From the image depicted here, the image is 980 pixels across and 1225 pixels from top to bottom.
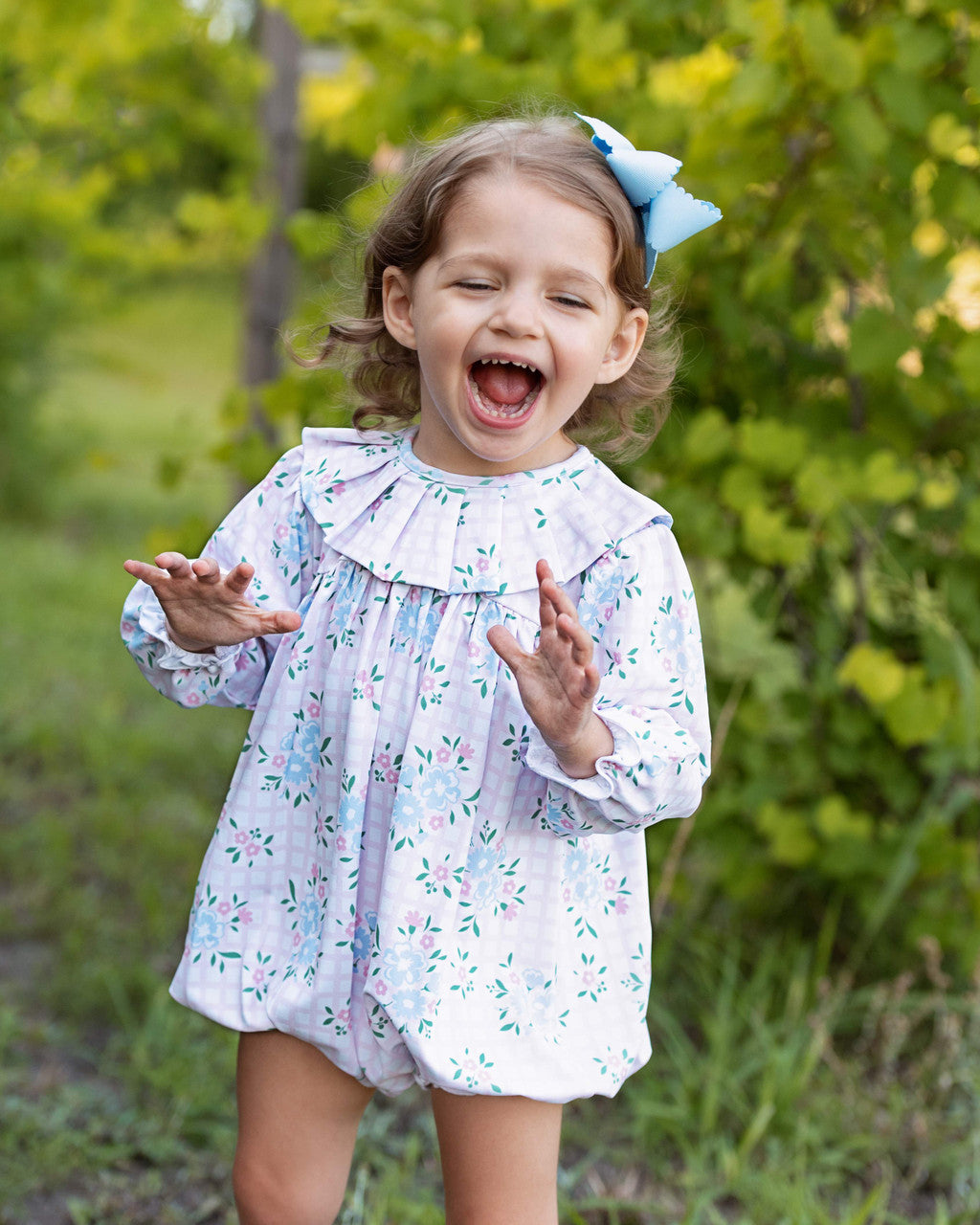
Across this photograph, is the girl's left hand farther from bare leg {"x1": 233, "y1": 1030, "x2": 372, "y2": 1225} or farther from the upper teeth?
bare leg {"x1": 233, "y1": 1030, "x2": 372, "y2": 1225}

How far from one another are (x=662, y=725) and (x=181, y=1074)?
1587mm

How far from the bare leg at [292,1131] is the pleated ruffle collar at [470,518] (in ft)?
1.96

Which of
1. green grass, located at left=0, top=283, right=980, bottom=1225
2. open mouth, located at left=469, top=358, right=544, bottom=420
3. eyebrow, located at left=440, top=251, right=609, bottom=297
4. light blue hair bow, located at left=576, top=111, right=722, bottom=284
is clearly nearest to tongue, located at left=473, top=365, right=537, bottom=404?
open mouth, located at left=469, top=358, right=544, bottom=420

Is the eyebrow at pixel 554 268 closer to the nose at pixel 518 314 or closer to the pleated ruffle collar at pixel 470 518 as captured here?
the nose at pixel 518 314

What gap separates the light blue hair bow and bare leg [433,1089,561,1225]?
100 cm

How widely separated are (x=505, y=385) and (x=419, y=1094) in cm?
172

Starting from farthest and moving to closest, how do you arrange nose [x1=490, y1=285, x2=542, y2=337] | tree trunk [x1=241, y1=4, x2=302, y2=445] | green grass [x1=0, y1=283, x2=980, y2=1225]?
tree trunk [x1=241, y1=4, x2=302, y2=445]
green grass [x1=0, y1=283, x2=980, y2=1225]
nose [x1=490, y1=285, x2=542, y2=337]

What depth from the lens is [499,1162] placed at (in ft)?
4.99

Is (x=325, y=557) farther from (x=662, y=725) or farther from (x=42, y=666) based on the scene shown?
(x=42, y=666)

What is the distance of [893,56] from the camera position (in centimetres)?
234

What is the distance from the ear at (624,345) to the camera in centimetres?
160

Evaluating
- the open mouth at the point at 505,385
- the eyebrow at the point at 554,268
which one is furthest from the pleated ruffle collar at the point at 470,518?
the eyebrow at the point at 554,268

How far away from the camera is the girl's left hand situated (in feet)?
4.29

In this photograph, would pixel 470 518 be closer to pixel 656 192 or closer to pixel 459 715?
pixel 459 715
